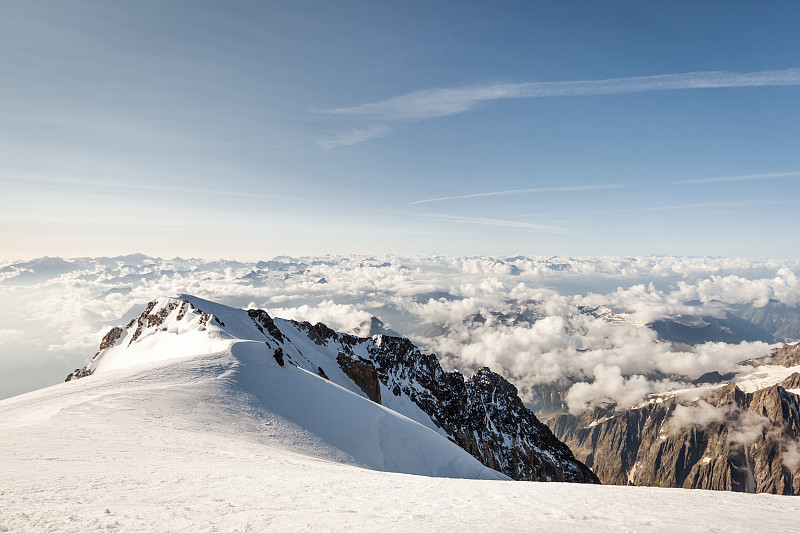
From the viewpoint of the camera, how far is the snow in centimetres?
931

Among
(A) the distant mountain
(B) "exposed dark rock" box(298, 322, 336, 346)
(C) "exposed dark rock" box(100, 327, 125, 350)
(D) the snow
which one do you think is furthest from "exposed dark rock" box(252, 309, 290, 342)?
(D) the snow

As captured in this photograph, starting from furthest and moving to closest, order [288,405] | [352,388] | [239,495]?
[352,388] < [288,405] < [239,495]

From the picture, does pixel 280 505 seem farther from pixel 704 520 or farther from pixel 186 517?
pixel 704 520

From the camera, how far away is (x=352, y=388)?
10225cm

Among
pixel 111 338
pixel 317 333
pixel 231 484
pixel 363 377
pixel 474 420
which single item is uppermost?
pixel 231 484

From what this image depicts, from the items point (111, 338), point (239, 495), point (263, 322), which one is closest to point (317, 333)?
point (263, 322)

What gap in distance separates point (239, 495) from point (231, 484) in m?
1.51

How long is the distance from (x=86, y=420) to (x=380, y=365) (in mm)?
146248

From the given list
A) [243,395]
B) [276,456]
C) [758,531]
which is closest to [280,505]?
[276,456]

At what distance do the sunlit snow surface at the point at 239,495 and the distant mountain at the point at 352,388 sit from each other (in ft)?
39.0

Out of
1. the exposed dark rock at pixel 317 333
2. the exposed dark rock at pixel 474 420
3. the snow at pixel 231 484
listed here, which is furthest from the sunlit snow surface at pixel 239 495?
the exposed dark rock at pixel 474 420

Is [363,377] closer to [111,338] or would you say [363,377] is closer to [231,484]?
[111,338]

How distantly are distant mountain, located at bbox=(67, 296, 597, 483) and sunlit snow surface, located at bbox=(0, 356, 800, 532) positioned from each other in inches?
468

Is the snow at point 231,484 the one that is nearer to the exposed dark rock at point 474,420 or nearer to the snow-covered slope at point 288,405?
the snow-covered slope at point 288,405
